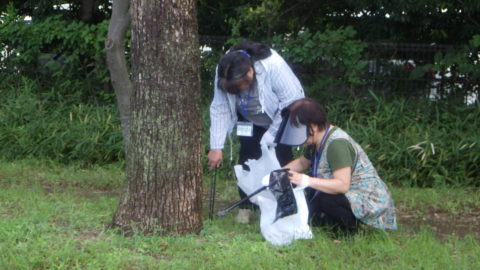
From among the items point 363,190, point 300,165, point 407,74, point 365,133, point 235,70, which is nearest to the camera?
point 363,190

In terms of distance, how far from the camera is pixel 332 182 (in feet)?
16.6

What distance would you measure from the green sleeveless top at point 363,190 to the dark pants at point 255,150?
25.3 inches

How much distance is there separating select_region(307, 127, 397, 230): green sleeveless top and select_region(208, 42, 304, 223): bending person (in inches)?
21.3

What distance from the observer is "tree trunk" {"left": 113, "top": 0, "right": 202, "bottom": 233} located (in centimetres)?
511

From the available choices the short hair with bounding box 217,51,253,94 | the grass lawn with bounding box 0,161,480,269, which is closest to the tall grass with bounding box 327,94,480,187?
the grass lawn with bounding box 0,161,480,269

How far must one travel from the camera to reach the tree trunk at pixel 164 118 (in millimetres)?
5105

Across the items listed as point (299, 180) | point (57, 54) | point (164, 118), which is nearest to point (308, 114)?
point (299, 180)

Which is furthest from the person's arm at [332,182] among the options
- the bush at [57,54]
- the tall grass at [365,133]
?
the bush at [57,54]

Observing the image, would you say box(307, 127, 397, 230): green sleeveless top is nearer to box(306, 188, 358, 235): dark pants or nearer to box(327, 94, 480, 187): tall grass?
box(306, 188, 358, 235): dark pants

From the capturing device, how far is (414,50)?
33.1 feet

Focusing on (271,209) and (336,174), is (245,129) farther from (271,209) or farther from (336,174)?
(336,174)

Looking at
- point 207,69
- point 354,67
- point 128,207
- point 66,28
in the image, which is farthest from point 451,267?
point 66,28

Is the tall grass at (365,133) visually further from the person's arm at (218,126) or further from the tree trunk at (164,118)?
the tree trunk at (164,118)

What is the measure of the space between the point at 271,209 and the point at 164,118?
3.10ft
